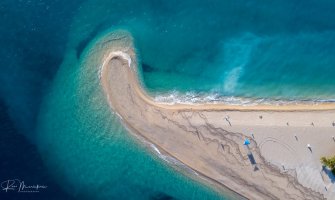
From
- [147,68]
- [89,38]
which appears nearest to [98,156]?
[147,68]

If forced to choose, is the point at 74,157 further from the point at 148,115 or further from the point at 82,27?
the point at 82,27

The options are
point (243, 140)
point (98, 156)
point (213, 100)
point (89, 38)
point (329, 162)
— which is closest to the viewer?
point (329, 162)

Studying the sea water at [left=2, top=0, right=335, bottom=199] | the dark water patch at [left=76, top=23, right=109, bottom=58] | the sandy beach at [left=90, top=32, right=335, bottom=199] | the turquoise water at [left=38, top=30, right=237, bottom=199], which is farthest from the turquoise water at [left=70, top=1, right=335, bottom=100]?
the turquoise water at [left=38, top=30, right=237, bottom=199]

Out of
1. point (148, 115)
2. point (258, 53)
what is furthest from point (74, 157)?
point (258, 53)

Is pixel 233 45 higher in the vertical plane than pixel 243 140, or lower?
higher

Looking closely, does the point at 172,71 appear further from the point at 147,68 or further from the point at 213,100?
the point at 213,100

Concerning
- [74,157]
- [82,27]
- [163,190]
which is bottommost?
[163,190]
